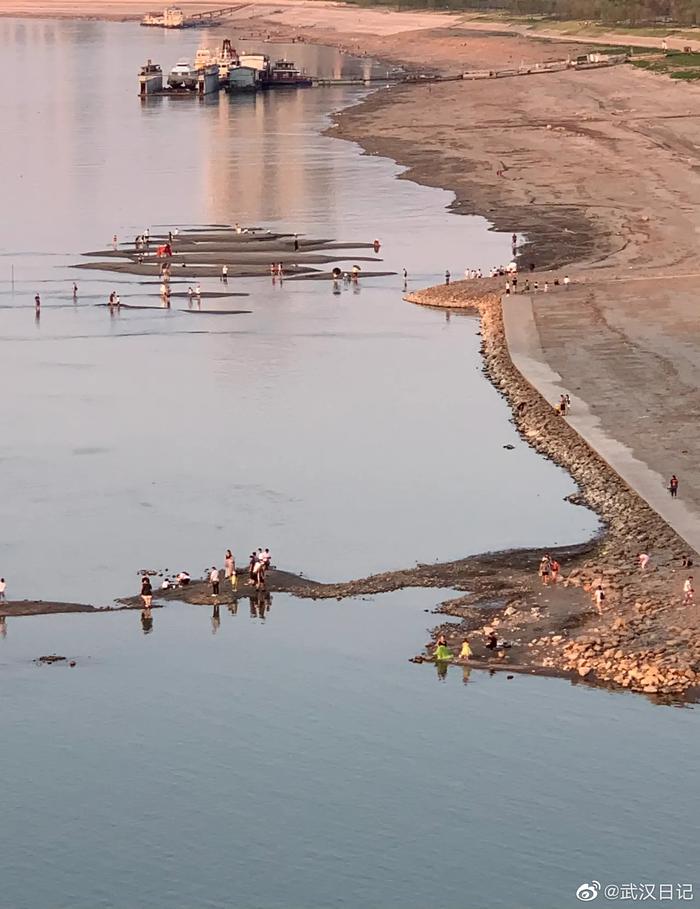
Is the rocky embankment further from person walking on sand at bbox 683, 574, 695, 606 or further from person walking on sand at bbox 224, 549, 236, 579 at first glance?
person walking on sand at bbox 224, 549, 236, 579

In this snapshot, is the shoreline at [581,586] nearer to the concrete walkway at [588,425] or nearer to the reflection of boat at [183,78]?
the concrete walkway at [588,425]

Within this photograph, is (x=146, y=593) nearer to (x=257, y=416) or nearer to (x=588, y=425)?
(x=588, y=425)

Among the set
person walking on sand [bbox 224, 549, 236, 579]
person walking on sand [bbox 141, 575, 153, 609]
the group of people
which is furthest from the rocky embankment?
person walking on sand [bbox 141, 575, 153, 609]

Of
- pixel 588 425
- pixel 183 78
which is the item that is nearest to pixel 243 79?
pixel 183 78

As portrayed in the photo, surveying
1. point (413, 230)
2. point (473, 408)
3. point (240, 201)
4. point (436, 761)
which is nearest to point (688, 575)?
point (436, 761)

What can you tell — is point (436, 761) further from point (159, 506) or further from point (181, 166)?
point (181, 166)

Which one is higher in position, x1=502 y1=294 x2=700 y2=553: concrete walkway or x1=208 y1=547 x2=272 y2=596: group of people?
x1=502 y1=294 x2=700 y2=553: concrete walkway
